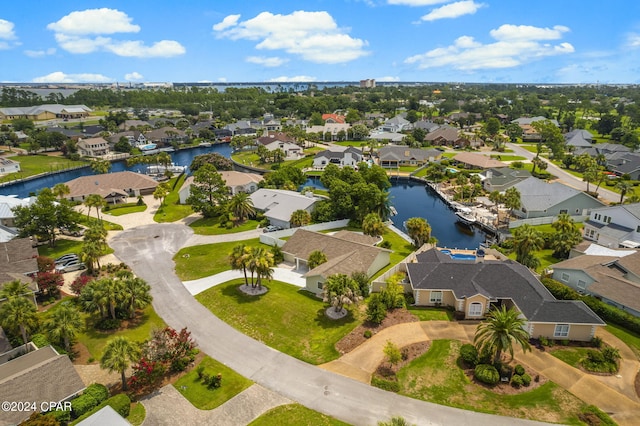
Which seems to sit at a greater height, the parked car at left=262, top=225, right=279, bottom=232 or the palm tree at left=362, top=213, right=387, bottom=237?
the palm tree at left=362, top=213, right=387, bottom=237

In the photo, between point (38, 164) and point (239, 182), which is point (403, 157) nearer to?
point (239, 182)

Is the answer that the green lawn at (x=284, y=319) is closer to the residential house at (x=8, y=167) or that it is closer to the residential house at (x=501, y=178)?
the residential house at (x=501, y=178)

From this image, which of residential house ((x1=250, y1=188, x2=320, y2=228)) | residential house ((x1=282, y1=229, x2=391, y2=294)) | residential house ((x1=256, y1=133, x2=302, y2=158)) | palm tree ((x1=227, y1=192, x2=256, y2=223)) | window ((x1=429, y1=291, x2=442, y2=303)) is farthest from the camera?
residential house ((x1=256, y1=133, x2=302, y2=158))

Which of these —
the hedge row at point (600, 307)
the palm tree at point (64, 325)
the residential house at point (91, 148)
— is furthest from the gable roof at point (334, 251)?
the residential house at point (91, 148)

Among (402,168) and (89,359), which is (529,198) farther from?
(89,359)

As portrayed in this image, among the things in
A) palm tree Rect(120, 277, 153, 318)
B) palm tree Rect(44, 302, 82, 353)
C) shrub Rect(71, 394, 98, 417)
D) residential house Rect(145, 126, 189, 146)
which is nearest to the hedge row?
palm tree Rect(120, 277, 153, 318)

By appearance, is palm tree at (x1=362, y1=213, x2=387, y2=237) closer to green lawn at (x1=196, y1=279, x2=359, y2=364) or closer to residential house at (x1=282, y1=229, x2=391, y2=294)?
residential house at (x1=282, y1=229, x2=391, y2=294)

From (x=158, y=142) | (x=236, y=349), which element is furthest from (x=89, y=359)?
(x=158, y=142)
